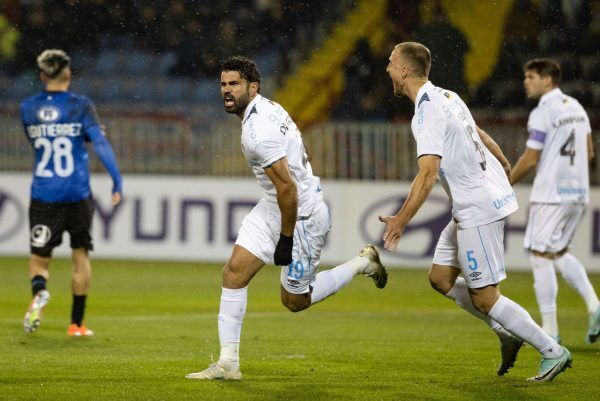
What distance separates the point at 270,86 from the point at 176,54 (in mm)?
1670

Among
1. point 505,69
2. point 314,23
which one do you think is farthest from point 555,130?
point 314,23

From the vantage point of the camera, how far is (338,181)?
15.5 m

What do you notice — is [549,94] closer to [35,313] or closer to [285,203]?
[285,203]

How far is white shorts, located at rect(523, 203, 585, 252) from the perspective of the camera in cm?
918

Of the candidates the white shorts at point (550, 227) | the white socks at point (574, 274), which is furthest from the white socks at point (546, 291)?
the white socks at point (574, 274)

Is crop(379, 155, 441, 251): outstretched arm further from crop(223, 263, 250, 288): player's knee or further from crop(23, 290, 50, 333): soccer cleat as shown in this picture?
crop(23, 290, 50, 333): soccer cleat

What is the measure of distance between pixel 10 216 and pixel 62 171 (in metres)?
6.53

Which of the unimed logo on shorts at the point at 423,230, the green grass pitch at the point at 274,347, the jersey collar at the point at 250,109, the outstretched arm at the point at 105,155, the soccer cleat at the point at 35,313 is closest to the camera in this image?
the green grass pitch at the point at 274,347

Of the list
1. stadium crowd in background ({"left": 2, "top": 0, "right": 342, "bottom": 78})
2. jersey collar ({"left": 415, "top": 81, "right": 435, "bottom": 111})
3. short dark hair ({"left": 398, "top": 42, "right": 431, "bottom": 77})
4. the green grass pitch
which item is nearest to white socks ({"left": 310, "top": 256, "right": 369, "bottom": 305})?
the green grass pitch

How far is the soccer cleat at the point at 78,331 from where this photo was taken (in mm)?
8977

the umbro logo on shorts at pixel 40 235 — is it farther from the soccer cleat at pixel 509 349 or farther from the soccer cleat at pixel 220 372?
the soccer cleat at pixel 509 349

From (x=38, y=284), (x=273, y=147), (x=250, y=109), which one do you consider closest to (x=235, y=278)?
(x=273, y=147)

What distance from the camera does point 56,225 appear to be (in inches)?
360

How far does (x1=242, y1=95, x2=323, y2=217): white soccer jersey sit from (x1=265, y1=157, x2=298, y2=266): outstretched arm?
54 millimetres
